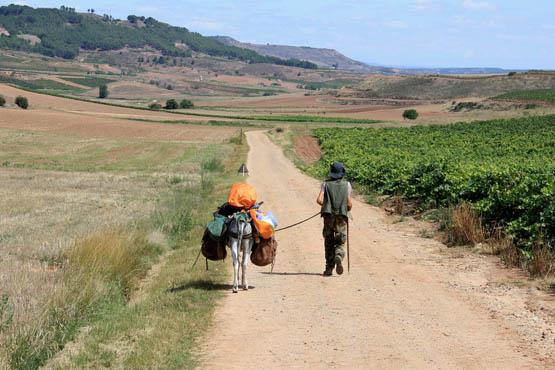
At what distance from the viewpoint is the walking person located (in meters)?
11.3

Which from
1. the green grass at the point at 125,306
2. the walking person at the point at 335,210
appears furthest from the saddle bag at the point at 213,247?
the walking person at the point at 335,210

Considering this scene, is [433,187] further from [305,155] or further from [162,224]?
[305,155]

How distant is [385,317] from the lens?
8961 millimetres

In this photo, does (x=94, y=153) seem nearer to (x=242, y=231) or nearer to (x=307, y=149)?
(x=307, y=149)

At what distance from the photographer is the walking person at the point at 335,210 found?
11.3m

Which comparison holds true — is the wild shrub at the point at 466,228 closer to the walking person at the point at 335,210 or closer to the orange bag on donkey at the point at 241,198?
the walking person at the point at 335,210

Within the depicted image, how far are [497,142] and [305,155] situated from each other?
15.9m

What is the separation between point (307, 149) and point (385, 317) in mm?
49815

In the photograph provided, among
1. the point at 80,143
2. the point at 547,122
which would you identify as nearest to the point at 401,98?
the point at 547,122

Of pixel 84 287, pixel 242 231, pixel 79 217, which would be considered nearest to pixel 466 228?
pixel 242 231

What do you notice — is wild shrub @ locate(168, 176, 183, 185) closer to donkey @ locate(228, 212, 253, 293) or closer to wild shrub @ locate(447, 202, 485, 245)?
wild shrub @ locate(447, 202, 485, 245)

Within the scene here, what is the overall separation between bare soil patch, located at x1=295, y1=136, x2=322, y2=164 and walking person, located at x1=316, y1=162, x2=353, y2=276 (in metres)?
34.9

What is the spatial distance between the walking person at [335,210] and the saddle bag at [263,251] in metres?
1.35

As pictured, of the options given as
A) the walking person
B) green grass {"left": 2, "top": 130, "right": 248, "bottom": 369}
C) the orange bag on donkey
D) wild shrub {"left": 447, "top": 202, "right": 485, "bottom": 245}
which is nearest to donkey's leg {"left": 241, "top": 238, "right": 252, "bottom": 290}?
green grass {"left": 2, "top": 130, "right": 248, "bottom": 369}
